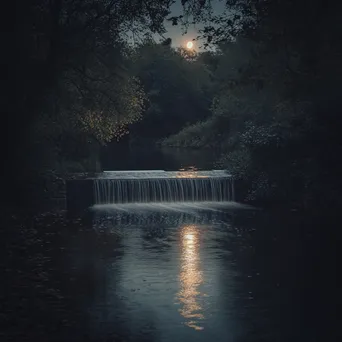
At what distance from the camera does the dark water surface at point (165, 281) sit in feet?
41.1

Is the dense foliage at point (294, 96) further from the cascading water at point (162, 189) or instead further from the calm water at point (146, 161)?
the calm water at point (146, 161)

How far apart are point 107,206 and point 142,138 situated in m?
49.4

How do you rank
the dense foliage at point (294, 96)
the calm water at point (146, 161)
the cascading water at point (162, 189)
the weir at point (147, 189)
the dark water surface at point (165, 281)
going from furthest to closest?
the calm water at point (146, 161)
the cascading water at point (162, 189)
the weir at point (147, 189)
the dense foliage at point (294, 96)
the dark water surface at point (165, 281)

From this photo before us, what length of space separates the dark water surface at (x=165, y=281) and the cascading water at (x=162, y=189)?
6147 millimetres

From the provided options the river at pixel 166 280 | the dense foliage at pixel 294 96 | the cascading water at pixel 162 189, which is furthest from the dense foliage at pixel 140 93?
the river at pixel 166 280

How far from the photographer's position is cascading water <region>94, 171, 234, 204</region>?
32469 mm

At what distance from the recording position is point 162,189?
3291cm

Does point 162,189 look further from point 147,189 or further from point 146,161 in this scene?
point 146,161

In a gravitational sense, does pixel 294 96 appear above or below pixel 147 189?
above

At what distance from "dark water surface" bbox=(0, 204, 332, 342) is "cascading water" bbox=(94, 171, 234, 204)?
6.15m

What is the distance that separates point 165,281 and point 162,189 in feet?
55.4

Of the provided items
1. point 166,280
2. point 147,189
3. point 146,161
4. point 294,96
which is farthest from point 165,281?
point 146,161

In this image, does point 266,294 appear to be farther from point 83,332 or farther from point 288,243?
point 288,243

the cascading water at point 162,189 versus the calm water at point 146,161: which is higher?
the calm water at point 146,161
